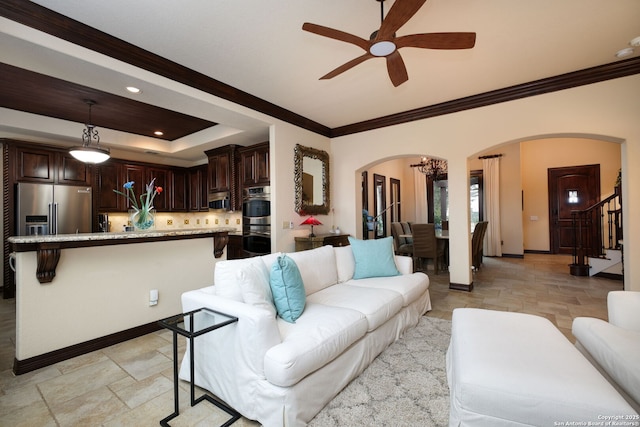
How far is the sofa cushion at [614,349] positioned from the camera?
4.20ft

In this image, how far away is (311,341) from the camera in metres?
1.64

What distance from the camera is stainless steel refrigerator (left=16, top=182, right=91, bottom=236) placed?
4312 millimetres

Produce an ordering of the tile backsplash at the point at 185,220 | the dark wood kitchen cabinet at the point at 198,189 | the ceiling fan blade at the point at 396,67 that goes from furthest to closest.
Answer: the dark wood kitchen cabinet at the point at 198,189 → the tile backsplash at the point at 185,220 → the ceiling fan blade at the point at 396,67

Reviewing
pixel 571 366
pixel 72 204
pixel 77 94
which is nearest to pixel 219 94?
pixel 77 94

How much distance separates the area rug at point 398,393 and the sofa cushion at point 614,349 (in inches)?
33.9

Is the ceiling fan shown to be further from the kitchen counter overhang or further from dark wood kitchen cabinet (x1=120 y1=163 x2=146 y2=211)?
dark wood kitchen cabinet (x1=120 y1=163 x2=146 y2=211)

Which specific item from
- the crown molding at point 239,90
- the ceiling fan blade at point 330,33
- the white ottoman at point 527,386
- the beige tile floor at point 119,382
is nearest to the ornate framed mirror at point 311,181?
the crown molding at point 239,90

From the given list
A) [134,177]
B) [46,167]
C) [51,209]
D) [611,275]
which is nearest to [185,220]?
[134,177]

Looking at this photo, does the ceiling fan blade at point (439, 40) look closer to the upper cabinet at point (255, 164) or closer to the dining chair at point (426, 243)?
the upper cabinet at point (255, 164)

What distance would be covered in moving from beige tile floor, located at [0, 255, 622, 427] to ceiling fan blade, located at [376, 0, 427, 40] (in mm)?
2701

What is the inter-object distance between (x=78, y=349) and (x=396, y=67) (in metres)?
3.79

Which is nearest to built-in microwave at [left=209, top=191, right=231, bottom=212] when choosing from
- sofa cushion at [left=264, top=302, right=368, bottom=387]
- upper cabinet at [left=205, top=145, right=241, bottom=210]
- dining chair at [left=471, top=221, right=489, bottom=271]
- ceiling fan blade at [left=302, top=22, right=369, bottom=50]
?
upper cabinet at [left=205, top=145, right=241, bottom=210]

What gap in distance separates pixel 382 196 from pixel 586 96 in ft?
16.1

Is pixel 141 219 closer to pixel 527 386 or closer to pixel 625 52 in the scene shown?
pixel 527 386
